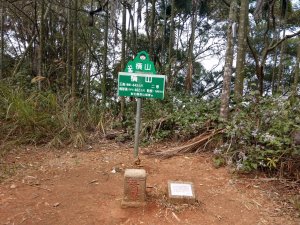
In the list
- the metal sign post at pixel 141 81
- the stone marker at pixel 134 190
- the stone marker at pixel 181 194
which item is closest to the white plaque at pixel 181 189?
the stone marker at pixel 181 194

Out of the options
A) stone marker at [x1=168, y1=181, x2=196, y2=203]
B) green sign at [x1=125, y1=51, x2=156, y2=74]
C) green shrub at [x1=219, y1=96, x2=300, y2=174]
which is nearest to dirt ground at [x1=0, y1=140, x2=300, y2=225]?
stone marker at [x1=168, y1=181, x2=196, y2=203]

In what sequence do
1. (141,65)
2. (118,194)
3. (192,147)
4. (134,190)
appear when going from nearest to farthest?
(134,190)
(118,194)
(141,65)
(192,147)

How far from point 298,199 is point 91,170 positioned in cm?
242

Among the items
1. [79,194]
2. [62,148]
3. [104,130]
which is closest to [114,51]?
[104,130]

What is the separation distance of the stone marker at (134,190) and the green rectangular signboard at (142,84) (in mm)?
1187

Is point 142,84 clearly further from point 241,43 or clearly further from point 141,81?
point 241,43

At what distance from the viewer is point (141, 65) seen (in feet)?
11.4

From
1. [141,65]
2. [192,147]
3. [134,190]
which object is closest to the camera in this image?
[134,190]

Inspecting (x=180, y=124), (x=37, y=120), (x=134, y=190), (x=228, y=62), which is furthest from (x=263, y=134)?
(x=37, y=120)

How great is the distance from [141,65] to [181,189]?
1.59 m

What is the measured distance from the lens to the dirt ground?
2510 mm

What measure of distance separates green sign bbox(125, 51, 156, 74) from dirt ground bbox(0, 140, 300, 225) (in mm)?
1298

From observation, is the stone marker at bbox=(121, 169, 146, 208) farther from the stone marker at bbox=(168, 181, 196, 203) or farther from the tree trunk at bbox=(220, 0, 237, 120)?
the tree trunk at bbox=(220, 0, 237, 120)

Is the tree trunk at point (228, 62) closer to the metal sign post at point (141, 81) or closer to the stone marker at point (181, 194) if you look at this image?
the metal sign post at point (141, 81)
